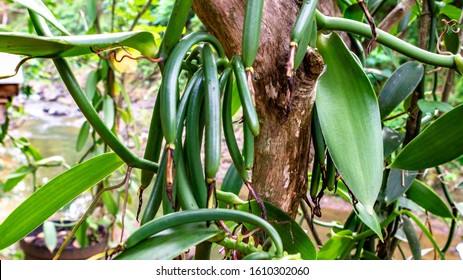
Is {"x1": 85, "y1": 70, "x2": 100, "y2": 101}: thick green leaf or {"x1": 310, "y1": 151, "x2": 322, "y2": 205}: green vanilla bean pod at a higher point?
{"x1": 85, "y1": 70, "x2": 100, "y2": 101}: thick green leaf

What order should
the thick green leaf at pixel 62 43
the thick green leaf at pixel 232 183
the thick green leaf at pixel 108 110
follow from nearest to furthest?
the thick green leaf at pixel 62 43, the thick green leaf at pixel 232 183, the thick green leaf at pixel 108 110

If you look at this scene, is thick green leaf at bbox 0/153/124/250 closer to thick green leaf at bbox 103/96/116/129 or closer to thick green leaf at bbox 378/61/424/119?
thick green leaf at bbox 378/61/424/119

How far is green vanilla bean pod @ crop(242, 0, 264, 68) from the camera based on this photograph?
1.05ft

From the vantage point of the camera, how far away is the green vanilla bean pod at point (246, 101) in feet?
0.98

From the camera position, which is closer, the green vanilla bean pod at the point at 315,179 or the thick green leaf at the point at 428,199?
the green vanilla bean pod at the point at 315,179

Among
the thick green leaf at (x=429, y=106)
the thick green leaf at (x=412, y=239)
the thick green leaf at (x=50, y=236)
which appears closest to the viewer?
the thick green leaf at (x=429, y=106)

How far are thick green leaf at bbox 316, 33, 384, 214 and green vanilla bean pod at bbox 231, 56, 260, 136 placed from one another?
8 cm

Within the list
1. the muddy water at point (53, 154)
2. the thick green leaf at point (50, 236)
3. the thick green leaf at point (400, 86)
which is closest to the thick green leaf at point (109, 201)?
the thick green leaf at point (50, 236)

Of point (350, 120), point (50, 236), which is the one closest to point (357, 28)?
point (350, 120)

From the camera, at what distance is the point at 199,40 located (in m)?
0.35

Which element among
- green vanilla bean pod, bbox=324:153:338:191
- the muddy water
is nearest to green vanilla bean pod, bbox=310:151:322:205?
green vanilla bean pod, bbox=324:153:338:191

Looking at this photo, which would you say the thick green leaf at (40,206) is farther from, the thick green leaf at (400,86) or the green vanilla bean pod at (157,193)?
the thick green leaf at (400,86)

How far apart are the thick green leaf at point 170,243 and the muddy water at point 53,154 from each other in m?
0.70
